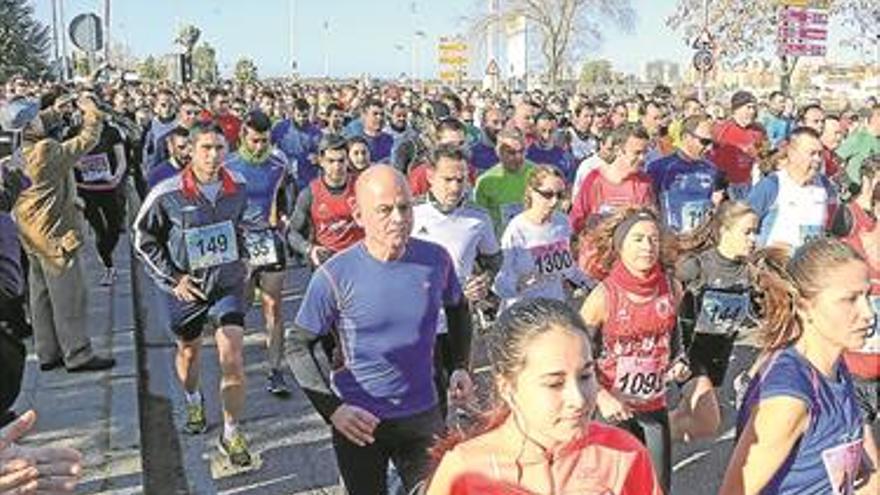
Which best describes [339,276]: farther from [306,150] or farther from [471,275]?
[306,150]

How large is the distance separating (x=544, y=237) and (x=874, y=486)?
3.23m

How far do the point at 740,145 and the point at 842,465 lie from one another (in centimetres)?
934

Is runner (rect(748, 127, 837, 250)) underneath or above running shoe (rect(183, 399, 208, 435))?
above

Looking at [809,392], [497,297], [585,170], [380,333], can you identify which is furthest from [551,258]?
[809,392]

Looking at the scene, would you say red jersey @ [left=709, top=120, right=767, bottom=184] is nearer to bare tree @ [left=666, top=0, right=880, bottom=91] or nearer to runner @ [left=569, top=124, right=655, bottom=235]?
runner @ [left=569, top=124, right=655, bottom=235]

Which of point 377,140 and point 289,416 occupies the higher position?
point 377,140

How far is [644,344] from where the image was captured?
457 centimetres

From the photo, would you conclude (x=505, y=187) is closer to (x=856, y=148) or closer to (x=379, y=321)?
(x=379, y=321)

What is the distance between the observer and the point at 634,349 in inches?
179

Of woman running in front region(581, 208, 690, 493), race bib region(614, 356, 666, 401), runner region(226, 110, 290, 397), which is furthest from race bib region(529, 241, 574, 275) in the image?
runner region(226, 110, 290, 397)

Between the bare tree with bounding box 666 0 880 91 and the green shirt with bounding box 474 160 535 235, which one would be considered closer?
the green shirt with bounding box 474 160 535 235

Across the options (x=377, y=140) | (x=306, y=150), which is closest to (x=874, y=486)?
(x=377, y=140)

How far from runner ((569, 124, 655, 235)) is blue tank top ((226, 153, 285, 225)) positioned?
2098 mm

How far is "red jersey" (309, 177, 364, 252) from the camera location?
7.30 m
